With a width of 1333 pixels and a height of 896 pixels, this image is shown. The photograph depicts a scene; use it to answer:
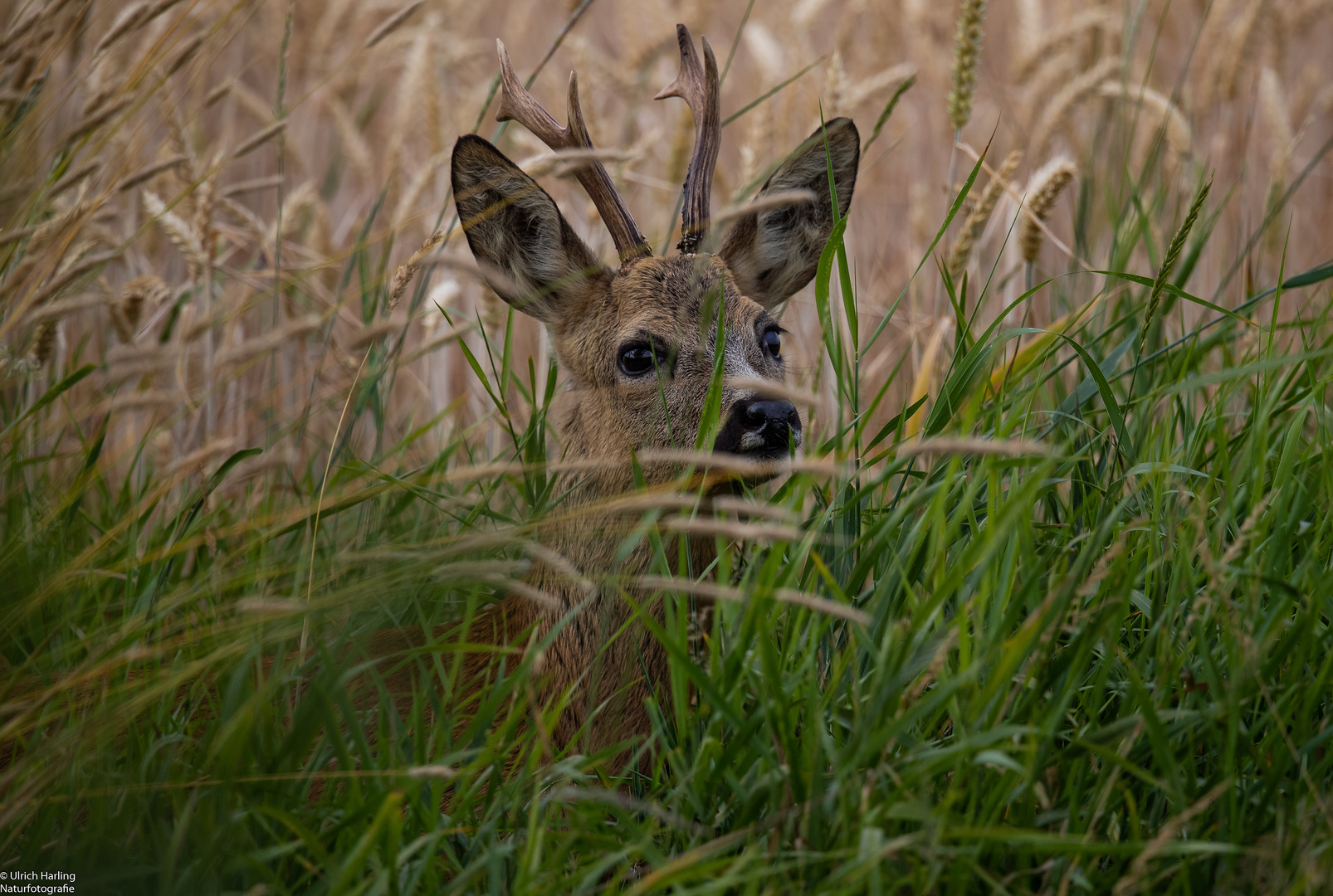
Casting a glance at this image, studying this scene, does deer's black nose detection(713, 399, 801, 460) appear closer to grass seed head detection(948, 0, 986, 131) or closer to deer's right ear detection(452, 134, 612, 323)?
deer's right ear detection(452, 134, 612, 323)

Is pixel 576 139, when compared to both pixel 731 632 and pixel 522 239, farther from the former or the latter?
pixel 731 632

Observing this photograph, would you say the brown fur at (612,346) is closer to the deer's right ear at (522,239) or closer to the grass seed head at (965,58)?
the deer's right ear at (522,239)

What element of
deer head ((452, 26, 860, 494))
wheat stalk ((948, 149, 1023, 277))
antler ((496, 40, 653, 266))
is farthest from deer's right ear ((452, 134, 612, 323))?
wheat stalk ((948, 149, 1023, 277))

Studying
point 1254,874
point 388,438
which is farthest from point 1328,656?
point 388,438

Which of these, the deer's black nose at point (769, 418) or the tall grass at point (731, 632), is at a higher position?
the deer's black nose at point (769, 418)

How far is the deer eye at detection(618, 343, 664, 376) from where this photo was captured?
10.7 ft

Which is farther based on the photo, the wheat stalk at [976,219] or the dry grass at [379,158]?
the wheat stalk at [976,219]

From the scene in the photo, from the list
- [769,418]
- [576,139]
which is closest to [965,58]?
[576,139]

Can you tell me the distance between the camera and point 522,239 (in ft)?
11.8

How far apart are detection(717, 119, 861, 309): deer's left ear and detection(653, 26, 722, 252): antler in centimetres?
20

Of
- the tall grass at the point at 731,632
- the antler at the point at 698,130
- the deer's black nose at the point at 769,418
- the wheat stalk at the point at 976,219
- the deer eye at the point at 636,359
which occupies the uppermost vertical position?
the antler at the point at 698,130

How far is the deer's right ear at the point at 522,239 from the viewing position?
10.3 ft

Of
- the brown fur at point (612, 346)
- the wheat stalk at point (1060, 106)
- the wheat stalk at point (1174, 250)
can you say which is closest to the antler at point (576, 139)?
the brown fur at point (612, 346)

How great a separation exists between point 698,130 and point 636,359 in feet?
2.42
